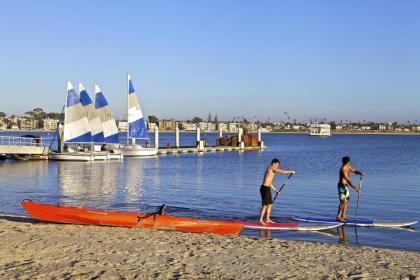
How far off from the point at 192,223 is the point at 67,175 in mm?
22545

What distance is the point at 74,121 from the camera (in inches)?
1916

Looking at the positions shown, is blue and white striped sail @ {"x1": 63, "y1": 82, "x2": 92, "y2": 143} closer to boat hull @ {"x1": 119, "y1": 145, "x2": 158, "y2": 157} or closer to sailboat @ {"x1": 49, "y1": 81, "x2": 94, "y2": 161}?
sailboat @ {"x1": 49, "y1": 81, "x2": 94, "y2": 161}

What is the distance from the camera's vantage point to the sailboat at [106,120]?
53469 millimetres

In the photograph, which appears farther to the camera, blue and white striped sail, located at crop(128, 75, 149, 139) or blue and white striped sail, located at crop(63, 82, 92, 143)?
blue and white striped sail, located at crop(128, 75, 149, 139)

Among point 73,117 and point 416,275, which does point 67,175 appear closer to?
point 73,117

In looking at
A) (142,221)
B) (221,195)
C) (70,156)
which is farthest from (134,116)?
(142,221)

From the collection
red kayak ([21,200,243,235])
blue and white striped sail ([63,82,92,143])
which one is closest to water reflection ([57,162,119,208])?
blue and white striped sail ([63,82,92,143])

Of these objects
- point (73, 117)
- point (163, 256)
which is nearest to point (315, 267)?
point (163, 256)

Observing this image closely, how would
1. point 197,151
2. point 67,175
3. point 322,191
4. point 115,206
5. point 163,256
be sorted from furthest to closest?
point 197,151 → point 67,175 → point 322,191 → point 115,206 → point 163,256

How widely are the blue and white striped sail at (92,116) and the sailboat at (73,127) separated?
2.95 feet

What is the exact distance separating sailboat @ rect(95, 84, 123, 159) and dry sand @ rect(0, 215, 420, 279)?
3957 cm

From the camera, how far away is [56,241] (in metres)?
12.7

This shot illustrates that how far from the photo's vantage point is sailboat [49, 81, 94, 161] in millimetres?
48156

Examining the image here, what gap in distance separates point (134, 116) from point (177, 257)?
4695 centimetres
